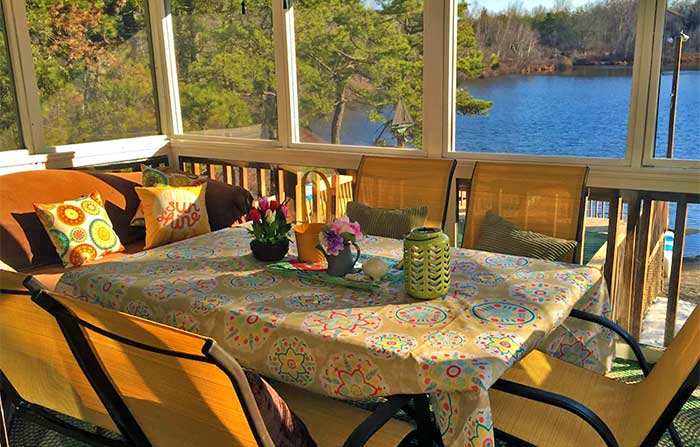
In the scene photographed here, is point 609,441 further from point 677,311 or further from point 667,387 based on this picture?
point 677,311

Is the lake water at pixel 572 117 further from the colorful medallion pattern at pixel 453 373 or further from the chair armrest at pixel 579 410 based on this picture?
the colorful medallion pattern at pixel 453 373

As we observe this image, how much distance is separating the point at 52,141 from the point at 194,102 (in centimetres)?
110

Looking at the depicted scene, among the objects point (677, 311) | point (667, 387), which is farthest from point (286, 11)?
point (667, 387)

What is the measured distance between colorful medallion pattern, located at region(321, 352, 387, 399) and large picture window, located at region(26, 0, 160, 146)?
11.0ft

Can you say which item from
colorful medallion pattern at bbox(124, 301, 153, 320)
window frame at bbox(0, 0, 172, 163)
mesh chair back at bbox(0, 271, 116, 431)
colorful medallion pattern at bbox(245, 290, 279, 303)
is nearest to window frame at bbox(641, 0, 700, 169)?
colorful medallion pattern at bbox(245, 290, 279, 303)

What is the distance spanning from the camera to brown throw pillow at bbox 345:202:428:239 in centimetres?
307

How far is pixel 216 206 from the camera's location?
3969 millimetres

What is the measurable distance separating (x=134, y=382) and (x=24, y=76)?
10.6ft

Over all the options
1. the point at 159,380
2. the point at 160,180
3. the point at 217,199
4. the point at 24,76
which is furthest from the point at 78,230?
the point at 159,380

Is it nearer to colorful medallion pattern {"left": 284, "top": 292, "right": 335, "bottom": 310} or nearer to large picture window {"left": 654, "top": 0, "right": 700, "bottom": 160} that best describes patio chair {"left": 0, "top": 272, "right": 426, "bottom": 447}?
colorful medallion pattern {"left": 284, "top": 292, "right": 335, "bottom": 310}

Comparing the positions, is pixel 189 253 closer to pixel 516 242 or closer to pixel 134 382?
pixel 134 382

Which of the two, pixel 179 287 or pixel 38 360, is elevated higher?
pixel 179 287

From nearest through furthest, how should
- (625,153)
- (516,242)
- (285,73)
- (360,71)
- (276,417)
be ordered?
(276,417) < (516,242) < (625,153) < (360,71) < (285,73)

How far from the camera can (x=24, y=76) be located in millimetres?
3959
